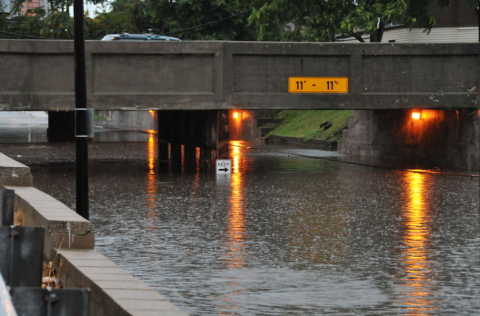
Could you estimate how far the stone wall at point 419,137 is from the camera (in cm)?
2992

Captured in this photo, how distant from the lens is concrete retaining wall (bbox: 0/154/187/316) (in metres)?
6.20

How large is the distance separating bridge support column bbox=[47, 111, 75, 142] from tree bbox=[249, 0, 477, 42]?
2156 centimetres

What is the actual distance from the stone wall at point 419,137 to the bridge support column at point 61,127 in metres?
26.9

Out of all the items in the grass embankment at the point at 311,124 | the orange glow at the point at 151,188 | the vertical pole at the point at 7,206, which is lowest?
the orange glow at the point at 151,188

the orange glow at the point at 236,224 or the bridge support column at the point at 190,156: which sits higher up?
the bridge support column at the point at 190,156

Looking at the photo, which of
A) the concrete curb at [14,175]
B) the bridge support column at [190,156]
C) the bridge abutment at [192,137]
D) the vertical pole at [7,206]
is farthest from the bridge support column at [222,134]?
the vertical pole at [7,206]

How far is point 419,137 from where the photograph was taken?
33.2m

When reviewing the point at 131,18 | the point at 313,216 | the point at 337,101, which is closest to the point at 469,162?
the point at 337,101

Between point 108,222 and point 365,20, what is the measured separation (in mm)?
25545

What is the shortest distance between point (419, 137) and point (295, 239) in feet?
65.4

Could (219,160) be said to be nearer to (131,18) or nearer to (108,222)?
(108,222)

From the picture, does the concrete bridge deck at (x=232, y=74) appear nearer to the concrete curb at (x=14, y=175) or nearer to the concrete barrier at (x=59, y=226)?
the concrete curb at (x=14, y=175)

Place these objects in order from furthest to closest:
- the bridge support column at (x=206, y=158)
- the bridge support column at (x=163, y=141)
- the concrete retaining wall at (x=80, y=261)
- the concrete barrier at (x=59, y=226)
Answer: the bridge support column at (x=163, y=141)
the bridge support column at (x=206, y=158)
the concrete barrier at (x=59, y=226)
the concrete retaining wall at (x=80, y=261)

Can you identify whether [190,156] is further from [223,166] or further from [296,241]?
[296,241]
